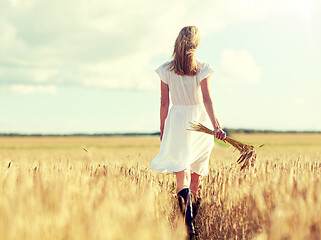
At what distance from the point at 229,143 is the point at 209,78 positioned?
0.88m

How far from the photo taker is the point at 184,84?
391cm

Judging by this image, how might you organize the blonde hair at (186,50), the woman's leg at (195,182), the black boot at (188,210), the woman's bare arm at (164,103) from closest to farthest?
the black boot at (188,210) < the blonde hair at (186,50) < the woman's bare arm at (164,103) < the woman's leg at (195,182)

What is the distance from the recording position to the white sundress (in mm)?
3887

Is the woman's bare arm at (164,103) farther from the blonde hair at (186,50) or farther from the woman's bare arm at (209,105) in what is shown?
the woman's bare arm at (209,105)

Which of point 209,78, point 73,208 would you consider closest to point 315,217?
point 73,208

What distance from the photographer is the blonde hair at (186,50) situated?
3.79 meters

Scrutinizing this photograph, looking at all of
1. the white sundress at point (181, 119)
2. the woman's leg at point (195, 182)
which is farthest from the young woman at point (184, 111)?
the woman's leg at point (195, 182)

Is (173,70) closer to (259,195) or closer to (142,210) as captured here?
(259,195)

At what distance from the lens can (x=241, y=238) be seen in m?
3.27

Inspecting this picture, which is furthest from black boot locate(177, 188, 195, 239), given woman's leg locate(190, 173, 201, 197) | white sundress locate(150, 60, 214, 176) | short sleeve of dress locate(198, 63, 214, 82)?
short sleeve of dress locate(198, 63, 214, 82)

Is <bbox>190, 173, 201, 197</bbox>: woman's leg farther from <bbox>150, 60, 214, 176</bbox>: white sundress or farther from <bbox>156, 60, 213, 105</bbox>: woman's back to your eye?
<bbox>156, 60, 213, 105</bbox>: woman's back

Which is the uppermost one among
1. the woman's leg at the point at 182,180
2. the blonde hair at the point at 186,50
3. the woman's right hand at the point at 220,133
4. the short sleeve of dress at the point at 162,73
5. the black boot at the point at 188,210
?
the blonde hair at the point at 186,50

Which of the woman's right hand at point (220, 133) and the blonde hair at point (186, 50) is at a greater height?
the blonde hair at point (186, 50)

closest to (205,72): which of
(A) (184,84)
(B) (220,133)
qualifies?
(A) (184,84)
